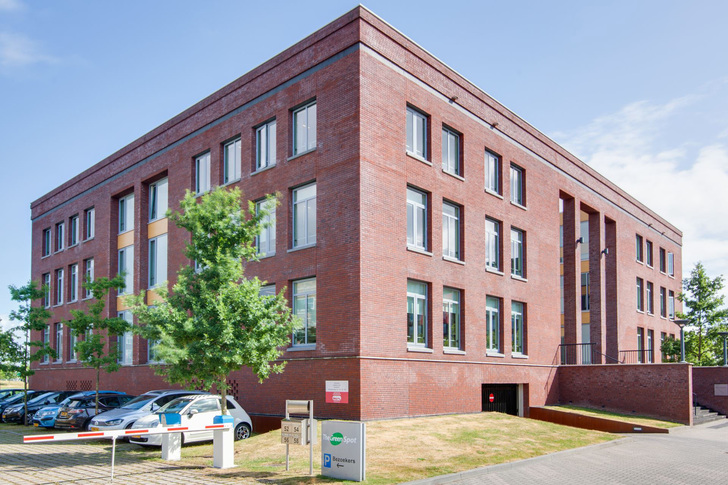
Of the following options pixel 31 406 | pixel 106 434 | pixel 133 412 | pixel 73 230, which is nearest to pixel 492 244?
pixel 133 412

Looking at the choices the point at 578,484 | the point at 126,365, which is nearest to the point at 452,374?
the point at 578,484

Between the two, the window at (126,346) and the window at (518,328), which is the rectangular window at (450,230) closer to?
the window at (518,328)

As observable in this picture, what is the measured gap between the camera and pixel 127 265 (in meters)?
34.8

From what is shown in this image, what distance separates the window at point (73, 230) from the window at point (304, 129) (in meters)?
21.3

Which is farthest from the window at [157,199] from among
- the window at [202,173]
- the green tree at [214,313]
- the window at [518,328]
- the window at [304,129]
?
the window at [518,328]

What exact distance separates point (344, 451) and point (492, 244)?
1659 cm

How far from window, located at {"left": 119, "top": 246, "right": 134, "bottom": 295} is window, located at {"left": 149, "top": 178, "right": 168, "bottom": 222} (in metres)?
2.61

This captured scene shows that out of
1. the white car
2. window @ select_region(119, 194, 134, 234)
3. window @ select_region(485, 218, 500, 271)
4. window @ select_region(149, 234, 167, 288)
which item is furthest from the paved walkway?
window @ select_region(119, 194, 134, 234)

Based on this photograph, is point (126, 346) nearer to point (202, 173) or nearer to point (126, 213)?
point (126, 213)

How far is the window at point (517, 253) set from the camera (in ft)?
95.8

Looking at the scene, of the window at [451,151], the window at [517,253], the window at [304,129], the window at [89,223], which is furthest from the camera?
the window at [89,223]

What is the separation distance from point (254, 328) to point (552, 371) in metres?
18.2

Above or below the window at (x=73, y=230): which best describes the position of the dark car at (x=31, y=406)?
below

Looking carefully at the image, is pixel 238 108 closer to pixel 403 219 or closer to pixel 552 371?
pixel 403 219
